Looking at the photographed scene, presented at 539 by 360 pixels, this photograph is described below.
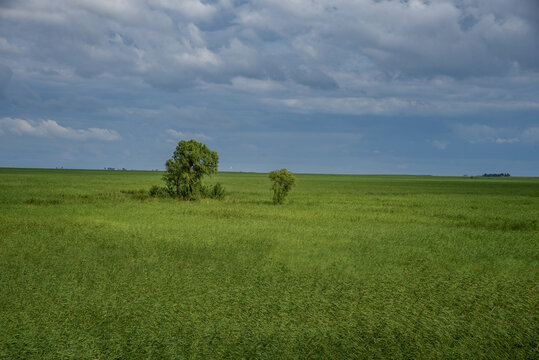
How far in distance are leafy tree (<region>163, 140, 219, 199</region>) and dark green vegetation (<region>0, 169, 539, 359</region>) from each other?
14.4 metres

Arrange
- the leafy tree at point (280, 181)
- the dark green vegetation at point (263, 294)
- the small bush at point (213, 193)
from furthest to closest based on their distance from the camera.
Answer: the small bush at point (213, 193) < the leafy tree at point (280, 181) < the dark green vegetation at point (263, 294)

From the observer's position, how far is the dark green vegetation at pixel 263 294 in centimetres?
574

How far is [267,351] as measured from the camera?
5.55 meters

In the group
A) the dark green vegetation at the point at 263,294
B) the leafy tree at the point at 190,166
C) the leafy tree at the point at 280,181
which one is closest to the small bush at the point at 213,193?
the leafy tree at the point at 190,166

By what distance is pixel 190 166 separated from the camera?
30016 millimetres

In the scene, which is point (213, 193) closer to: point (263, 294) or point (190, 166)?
point (190, 166)

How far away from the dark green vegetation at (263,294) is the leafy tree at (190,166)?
14.4m

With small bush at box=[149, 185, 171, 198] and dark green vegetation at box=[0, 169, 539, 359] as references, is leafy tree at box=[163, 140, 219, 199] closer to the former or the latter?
small bush at box=[149, 185, 171, 198]

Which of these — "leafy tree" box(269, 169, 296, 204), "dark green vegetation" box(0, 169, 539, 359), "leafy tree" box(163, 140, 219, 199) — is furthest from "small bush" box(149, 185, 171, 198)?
"dark green vegetation" box(0, 169, 539, 359)

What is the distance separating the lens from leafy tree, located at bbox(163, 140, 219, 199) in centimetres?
2975

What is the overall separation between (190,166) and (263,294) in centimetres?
2332

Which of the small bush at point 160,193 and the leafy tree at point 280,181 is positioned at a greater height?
the leafy tree at point 280,181

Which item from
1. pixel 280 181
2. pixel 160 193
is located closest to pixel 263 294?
pixel 280 181

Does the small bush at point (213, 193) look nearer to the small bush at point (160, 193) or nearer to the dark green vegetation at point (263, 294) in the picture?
the small bush at point (160, 193)
